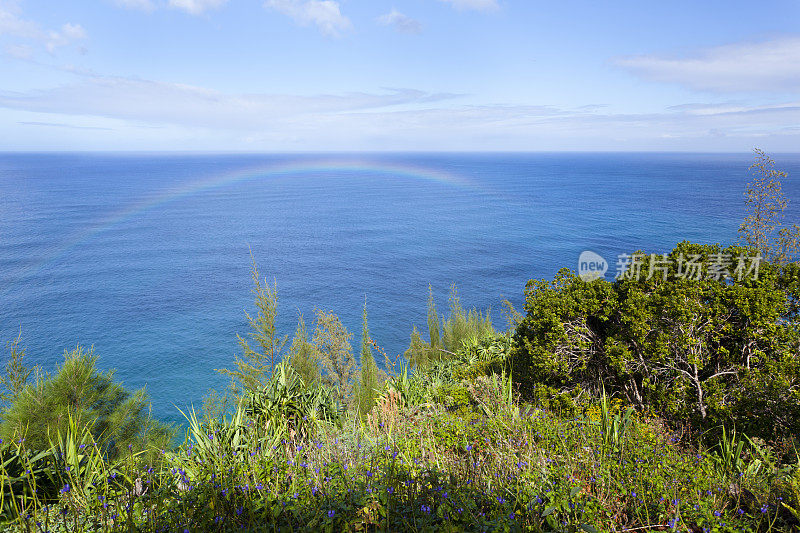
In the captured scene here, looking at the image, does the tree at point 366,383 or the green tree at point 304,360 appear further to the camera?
the green tree at point 304,360

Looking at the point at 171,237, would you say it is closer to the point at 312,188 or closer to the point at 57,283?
the point at 57,283

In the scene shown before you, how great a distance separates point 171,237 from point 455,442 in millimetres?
72664

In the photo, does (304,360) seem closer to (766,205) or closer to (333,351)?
(333,351)

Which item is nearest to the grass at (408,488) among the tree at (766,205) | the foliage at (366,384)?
the foliage at (366,384)

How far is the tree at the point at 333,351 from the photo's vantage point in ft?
68.9

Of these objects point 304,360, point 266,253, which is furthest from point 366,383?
point 266,253

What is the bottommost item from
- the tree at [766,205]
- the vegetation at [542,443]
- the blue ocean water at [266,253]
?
the blue ocean water at [266,253]

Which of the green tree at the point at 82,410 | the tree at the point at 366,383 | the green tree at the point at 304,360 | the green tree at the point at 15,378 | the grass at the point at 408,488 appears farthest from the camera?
the green tree at the point at 304,360

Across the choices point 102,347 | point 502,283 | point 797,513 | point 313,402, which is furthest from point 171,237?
point 797,513

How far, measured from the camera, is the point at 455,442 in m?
4.62

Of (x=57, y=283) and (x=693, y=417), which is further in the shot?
(x=57, y=283)

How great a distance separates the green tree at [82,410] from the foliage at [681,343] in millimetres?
9824

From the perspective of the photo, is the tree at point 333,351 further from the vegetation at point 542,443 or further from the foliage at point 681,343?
the foliage at point 681,343

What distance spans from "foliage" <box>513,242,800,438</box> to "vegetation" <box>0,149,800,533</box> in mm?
29
